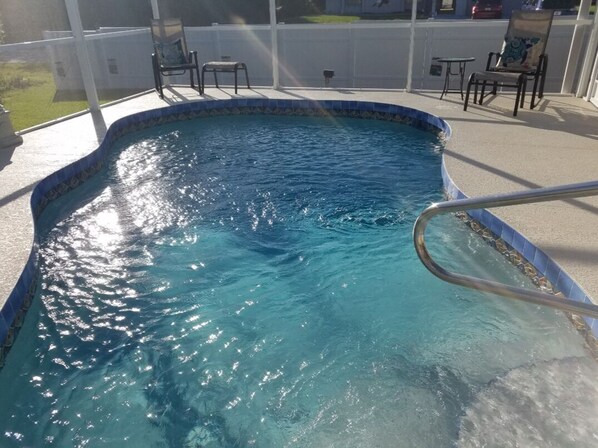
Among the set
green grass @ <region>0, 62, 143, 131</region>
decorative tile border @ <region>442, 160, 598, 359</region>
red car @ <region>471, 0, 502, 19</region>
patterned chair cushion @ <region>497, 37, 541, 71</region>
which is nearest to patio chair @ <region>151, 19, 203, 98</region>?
green grass @ <region>0, 62, 143, 131</region>

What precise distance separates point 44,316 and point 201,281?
98 cm

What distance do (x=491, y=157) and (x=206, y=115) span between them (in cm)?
→ 453

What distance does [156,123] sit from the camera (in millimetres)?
6883

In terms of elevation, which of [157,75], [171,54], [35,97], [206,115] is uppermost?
[171,54]

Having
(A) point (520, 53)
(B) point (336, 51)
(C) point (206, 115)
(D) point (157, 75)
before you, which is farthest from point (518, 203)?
(B) point (336, 51)

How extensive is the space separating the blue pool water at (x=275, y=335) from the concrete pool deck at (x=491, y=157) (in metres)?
0.31

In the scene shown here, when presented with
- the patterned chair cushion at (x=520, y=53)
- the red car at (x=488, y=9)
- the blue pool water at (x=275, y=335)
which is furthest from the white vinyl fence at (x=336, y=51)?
the red car at (x=488, y=9)

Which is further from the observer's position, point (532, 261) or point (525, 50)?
point (525, 50)

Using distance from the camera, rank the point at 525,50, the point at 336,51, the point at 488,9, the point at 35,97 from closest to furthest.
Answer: the point at 525,50
the point at 336,51
the point at 35,97
the point at 488,9

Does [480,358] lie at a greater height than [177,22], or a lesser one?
lesser

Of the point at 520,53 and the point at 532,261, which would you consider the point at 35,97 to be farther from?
the point at 532,261

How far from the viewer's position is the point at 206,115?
285 inches

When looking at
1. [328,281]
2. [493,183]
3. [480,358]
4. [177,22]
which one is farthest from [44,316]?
[177,22]

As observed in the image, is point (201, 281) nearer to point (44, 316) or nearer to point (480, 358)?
point (44, 316)
